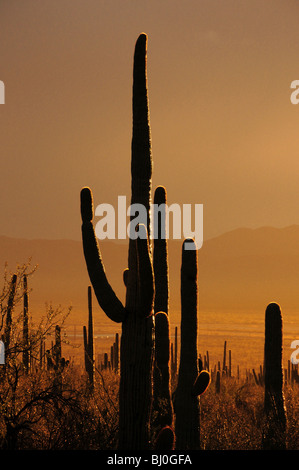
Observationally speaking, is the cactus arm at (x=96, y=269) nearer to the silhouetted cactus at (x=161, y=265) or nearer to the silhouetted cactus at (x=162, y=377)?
the silhouetted cactus at (x=162, y=377)

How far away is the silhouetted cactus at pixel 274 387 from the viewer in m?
15.9

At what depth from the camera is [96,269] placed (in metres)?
11.3

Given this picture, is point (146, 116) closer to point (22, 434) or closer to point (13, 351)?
point (13, 351)

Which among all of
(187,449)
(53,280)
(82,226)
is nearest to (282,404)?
(187,449)

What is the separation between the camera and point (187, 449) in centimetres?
1386

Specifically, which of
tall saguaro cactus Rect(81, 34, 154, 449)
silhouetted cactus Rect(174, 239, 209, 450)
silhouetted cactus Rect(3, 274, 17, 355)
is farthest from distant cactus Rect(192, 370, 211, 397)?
silhouetted cactus Rect(3, 274, 17, 355)

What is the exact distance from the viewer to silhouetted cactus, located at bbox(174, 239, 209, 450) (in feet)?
46.2

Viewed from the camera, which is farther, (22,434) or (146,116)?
(22,434)

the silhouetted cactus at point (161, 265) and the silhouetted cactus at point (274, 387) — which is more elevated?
the silhouetted cactus at point (161, 265)

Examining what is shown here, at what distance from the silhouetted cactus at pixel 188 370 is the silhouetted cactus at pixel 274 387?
2.64 m

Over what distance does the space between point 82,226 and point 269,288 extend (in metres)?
157

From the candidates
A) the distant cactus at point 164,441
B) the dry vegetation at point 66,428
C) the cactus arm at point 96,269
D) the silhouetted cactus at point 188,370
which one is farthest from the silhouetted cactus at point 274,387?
the cactus arm at point 96,269

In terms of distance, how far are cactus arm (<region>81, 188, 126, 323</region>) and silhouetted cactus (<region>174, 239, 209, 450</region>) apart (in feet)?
11.2

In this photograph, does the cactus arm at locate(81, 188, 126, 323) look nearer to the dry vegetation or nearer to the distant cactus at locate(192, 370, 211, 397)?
the dry vegetation
